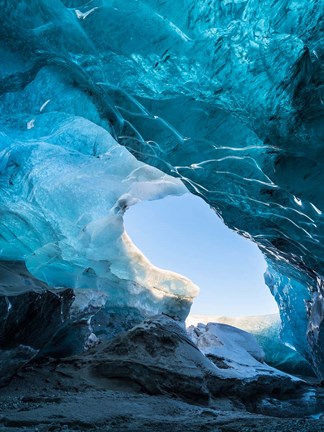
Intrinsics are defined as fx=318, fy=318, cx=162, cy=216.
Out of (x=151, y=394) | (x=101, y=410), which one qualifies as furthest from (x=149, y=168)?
(x=101, y=410)

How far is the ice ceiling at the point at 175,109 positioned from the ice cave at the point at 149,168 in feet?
0.07

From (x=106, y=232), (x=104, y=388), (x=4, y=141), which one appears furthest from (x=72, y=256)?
(x=104, y=388)

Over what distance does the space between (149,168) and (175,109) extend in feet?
12.2

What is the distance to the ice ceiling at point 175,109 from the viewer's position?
11.0ft

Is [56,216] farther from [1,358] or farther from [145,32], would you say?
[145,32]

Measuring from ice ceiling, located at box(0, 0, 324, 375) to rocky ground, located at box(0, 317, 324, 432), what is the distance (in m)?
1.86

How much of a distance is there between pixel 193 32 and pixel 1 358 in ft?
17.3

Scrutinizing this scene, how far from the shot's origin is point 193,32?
3.39 meters

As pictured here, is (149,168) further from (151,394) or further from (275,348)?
(275,348)

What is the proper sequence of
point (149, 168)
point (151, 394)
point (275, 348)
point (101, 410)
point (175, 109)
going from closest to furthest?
point (101, 410) → point (175, 109) → point (151, 394) → point (149, 168) → point (275, 348)

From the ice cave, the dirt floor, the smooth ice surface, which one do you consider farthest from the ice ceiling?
the smooth ice surface

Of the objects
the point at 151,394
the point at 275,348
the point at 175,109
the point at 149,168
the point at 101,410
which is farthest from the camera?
the point at 275,348

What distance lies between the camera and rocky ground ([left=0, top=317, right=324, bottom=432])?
3.36 meters

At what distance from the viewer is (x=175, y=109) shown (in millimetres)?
4449
